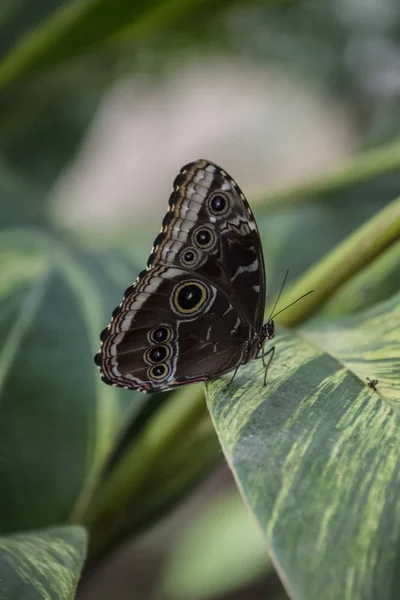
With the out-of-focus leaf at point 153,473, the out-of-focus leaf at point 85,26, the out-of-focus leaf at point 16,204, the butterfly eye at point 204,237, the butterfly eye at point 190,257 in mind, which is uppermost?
the out-of-focus leaf at point 85,26

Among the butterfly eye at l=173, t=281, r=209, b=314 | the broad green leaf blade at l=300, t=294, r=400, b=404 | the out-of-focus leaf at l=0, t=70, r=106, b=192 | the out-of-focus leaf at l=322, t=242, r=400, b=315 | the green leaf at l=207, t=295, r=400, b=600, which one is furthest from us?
the out-of-focus leaf at l=0, t=70, r=106, b=192

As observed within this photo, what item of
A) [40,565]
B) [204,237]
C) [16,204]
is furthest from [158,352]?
[16,204]

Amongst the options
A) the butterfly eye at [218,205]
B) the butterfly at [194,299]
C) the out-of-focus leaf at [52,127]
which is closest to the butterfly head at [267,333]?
the butterfly at [194,299]

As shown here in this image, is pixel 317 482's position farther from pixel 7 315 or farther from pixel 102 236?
pixel 102 236

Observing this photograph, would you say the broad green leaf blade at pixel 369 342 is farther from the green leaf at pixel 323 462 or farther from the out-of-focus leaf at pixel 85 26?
the out-of-focus leaf at pixel 85 26

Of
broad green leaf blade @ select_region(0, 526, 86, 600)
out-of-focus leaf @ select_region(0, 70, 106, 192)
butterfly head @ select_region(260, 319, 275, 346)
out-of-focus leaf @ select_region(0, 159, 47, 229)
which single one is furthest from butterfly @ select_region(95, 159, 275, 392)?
out-of-focus leaf @ select_region(0, 70, 106, 192)

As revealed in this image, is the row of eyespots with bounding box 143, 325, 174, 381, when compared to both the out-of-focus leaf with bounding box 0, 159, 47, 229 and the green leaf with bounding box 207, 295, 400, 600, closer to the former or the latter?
the green leaf with bounding box 207, 295, 400, 600

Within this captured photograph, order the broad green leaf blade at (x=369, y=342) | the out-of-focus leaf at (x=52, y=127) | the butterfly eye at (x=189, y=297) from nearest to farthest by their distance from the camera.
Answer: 1. the broad green leaf blade at (x=369, y=342)
2. the butterfly eye at (x=189, y=297)
3. the out-of-focus leaf at (x=52, y=127)
